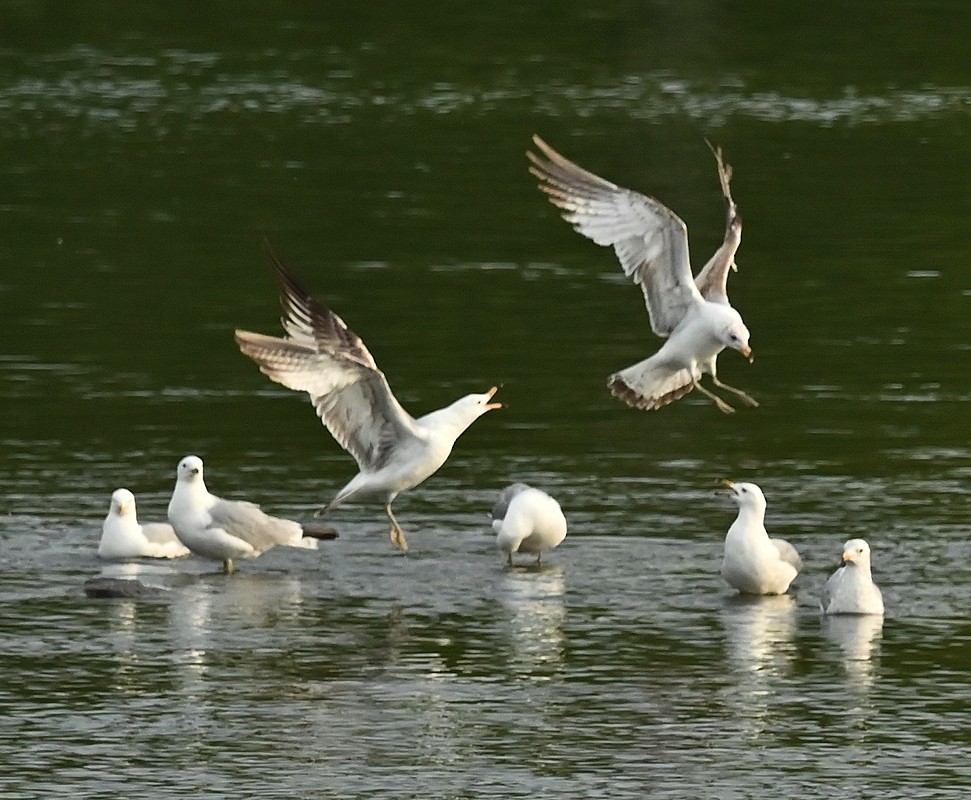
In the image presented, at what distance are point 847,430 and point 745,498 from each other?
5.38 metres

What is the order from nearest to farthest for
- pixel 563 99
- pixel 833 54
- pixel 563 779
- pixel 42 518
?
pixel 563 779 → pixel 42 518 → pixel 563 99 → pixel 833 54

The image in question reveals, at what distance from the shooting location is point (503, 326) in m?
25.9

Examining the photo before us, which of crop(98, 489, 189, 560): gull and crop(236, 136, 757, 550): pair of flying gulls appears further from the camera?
crop(98, 489, 189, 560): gull

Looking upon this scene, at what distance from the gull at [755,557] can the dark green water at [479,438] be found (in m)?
0.16

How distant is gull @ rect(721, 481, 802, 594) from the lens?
1549cm

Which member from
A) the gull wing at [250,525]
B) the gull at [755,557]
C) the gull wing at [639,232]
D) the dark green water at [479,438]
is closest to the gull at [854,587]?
the dark green water at [479,438]

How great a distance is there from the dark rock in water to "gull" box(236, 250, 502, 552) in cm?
146

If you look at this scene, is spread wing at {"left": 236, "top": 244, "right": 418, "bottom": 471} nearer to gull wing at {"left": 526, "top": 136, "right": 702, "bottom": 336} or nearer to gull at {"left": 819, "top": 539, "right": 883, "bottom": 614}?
gull wing at {"left": 526, "top": 136, "right": 702, "bottom": 336}

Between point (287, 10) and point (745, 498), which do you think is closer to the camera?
point (745, 498)

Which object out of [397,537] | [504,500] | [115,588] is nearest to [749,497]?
[504,500]

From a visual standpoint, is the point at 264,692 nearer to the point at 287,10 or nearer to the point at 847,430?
the point at 847,430

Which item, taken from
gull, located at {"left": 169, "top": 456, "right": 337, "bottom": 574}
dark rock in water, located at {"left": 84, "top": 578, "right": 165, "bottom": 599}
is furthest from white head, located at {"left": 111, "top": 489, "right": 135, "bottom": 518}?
dark rock in water, located at {"left": 84, "top": 578, "right": 165, "bottom": 599}

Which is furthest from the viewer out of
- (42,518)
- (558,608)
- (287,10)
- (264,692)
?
(287,10)

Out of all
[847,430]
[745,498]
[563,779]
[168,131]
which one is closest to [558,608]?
[745,498]
